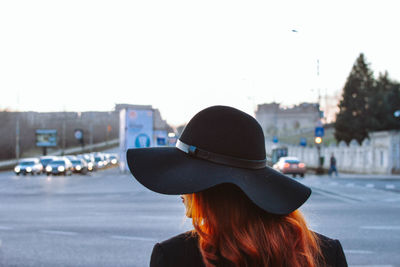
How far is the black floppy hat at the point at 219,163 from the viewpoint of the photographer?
67.9 inches

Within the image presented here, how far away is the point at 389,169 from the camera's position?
137 ft

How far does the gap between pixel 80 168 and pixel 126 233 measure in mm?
39098

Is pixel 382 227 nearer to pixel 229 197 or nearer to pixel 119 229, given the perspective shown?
pixel 119 229

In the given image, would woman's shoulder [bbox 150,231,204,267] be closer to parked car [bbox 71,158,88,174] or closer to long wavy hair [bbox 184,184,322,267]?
long wavy hair [bbox 184,184,322,267]

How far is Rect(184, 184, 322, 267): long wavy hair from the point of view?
1.67 m

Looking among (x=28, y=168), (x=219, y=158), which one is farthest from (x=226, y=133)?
(x=28, y=168)

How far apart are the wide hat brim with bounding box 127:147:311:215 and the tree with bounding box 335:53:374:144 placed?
67.0 m

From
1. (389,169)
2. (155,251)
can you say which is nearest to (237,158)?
(155,251)

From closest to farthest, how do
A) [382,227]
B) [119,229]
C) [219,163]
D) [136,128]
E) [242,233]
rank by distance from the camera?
[242,233], [219,163], [119,229], [382,227], [136,128]

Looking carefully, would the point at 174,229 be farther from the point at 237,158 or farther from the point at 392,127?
the point at 392,127

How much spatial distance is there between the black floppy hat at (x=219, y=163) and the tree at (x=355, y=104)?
67.0 metres

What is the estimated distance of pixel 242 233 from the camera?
1.68m

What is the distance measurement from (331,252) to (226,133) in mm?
589

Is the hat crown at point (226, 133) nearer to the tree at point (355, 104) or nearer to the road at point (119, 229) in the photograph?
the road at point (119, 229)
